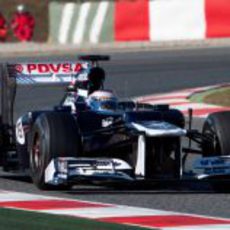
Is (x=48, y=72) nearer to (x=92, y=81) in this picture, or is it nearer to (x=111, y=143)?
(x=92, y=81)

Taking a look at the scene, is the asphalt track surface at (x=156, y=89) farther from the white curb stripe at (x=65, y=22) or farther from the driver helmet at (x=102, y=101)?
the white curb stripe at (x=65, y=22)

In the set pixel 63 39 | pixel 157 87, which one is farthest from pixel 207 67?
pixel 63 39

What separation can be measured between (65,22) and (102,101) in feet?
76.1

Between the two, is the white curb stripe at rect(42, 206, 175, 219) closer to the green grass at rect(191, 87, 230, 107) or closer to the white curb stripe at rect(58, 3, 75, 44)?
the green grass at rect(191, 87, 230, 107)

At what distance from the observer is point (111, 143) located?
36.1 feet

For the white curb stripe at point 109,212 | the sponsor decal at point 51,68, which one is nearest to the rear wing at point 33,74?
the sponsor decal at point 51,68

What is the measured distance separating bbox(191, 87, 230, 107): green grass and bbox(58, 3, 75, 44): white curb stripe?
44.9ft

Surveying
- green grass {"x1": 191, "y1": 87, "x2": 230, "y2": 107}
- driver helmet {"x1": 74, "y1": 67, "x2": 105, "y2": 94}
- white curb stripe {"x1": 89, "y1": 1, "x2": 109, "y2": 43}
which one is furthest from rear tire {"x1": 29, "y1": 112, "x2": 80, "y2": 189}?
white curb stripe {"x1": 89, "y1": 1, "x2": 109, "y2": 43}

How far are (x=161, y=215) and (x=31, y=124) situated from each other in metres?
2.45

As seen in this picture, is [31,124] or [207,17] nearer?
[31,124]

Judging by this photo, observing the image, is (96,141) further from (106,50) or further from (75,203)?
(106,50)

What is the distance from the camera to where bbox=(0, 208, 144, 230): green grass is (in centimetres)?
858

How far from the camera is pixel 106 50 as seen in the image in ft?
107

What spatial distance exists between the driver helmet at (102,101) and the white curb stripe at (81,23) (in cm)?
2232
